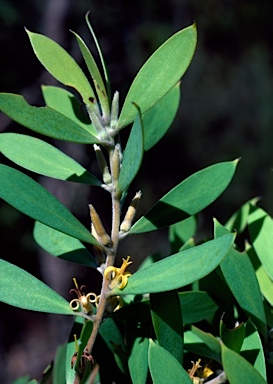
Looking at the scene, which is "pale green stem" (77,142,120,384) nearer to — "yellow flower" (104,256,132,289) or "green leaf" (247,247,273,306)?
"yellow flower" (104,256,132,289)

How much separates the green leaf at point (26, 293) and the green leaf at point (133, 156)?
75mm

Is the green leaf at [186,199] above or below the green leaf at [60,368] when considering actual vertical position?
above

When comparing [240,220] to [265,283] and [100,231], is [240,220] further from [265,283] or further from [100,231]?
[100,231]

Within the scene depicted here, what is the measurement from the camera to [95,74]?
1.15ft

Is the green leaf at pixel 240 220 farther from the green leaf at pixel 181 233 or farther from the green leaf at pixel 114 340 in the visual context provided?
the green leaf at pixel 114 340

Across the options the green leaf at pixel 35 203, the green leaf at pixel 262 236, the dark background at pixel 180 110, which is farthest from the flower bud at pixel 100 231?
the dark background at pixel 180 110

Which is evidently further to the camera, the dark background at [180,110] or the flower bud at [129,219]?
the dark background at [180,110]

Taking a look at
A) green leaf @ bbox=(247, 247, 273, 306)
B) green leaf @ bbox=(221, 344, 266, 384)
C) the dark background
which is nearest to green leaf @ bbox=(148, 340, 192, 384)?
green leaf @ bbox=(221, 344, 266, 384)

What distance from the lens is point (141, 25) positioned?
2.27 m

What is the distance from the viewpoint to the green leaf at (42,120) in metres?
0.31

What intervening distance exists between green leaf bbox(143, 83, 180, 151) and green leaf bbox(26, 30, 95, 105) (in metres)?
0.06

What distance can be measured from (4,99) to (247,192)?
220 cm

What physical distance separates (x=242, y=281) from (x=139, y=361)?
0.08m

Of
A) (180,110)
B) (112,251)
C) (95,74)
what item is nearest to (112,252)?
(112,251)
